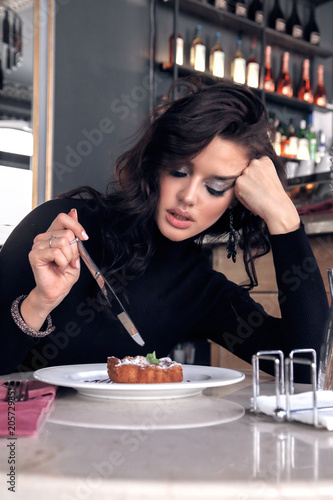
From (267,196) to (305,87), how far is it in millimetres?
3144

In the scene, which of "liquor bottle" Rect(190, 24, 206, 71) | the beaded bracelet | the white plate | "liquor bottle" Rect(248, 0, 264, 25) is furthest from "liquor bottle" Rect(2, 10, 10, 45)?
the white plate

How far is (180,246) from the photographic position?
136 centimetres

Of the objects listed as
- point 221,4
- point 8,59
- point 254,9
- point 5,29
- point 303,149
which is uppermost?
point 254,9

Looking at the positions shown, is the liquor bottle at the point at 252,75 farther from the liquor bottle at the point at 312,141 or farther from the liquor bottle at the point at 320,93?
the liquor bottle at the point at 320,93

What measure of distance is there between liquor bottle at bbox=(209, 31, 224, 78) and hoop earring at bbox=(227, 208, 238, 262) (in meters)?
2.23

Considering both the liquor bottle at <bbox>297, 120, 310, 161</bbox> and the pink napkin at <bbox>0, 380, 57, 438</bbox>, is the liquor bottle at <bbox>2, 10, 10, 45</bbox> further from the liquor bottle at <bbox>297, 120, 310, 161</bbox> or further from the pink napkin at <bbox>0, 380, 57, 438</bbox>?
the pink napkin at <bbox>0, 380, 57, 438</bbox>

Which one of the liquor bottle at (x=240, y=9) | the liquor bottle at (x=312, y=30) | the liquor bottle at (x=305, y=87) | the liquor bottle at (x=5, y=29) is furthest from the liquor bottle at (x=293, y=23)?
the liquor bottle at (x=5, y=29)

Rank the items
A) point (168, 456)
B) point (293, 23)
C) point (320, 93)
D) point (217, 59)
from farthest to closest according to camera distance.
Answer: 1. point (320, 93)
2. point (293, 23)
3. point (217, 59)
4. point (168, 456)

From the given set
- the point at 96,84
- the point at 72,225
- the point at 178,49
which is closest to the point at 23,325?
the point at 72,225

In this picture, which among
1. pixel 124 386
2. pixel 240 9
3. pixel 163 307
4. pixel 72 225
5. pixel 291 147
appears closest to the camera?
pixel 124 386

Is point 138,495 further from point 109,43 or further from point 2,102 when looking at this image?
point 109,43

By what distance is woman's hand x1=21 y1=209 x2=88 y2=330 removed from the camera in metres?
0.81

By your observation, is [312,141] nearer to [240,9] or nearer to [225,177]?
[240,9]

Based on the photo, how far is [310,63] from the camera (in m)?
4.16
